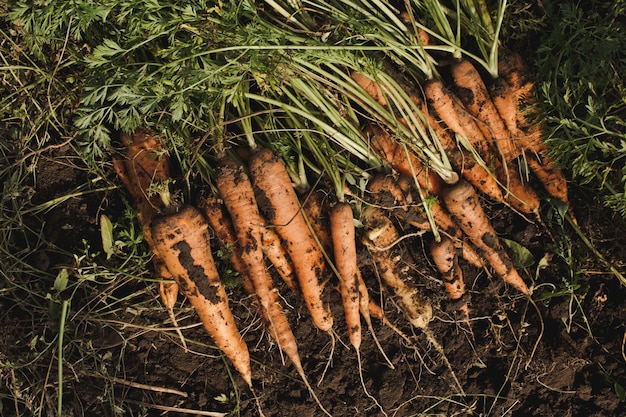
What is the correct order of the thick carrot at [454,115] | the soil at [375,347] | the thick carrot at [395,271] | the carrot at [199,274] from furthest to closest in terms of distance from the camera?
the soil at [375,347], the thick carrot at [395,271], the thick carrot at [454,115], the carrot at [199,274]

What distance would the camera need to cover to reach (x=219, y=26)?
110 inches

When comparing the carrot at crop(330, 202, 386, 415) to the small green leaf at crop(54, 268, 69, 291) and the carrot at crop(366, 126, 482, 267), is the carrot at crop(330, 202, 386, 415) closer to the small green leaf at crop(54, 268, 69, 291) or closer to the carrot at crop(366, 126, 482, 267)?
the carrot at crop(366, 126, 482, 267)

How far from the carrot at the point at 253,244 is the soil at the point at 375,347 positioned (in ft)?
0.57

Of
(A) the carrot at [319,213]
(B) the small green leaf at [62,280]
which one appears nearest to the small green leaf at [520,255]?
(A) the carrot at [319,213]

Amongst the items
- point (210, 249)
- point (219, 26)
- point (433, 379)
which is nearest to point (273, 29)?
point (219, 26)

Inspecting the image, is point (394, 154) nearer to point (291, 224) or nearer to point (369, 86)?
point (369, 86)

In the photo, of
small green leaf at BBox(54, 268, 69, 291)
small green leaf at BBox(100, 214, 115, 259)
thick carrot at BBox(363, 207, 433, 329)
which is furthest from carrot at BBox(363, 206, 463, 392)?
small green leaf at BBox(54, 268, 69, 291)

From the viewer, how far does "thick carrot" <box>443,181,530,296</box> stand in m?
3.27

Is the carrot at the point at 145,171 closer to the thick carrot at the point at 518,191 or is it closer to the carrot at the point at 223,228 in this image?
the carrot at the point at 223,228

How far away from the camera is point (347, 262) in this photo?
331 cm

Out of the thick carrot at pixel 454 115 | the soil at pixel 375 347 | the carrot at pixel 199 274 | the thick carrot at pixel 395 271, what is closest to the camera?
the carrot at pixel 199 274

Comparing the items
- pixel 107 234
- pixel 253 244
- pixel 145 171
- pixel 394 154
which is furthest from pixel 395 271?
pixel 107 234

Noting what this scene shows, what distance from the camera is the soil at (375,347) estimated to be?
11.3 feet

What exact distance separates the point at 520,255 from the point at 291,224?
1458mm
